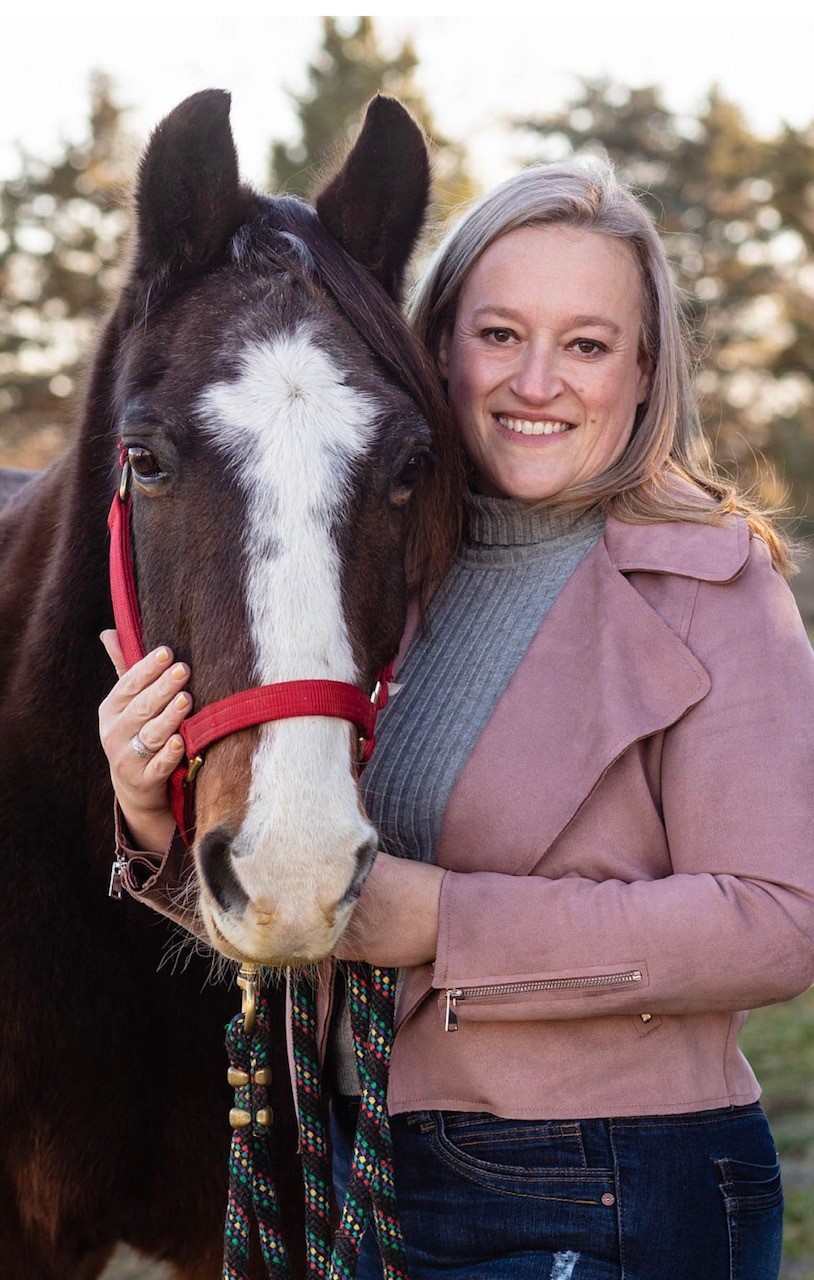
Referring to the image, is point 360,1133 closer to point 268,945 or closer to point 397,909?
point 397,909

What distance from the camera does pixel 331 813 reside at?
5.46 feet

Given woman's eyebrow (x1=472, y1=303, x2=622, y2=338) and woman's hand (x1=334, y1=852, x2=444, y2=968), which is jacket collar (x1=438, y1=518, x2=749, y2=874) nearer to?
woman's hand (x1=334, y1=852, x2=444, y2=968)

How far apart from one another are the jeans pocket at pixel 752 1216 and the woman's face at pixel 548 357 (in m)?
1.23

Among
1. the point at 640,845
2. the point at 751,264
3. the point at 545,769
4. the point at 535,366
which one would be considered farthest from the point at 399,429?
the point at 751,264

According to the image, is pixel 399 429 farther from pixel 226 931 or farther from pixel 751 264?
pixel 751 264

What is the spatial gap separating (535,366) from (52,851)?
1298mm

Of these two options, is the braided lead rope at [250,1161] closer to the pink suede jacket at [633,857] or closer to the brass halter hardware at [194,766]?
the pink suede jacket at [633,857]

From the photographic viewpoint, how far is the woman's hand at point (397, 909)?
6.43 feet

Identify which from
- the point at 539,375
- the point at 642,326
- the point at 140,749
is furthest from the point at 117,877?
the point at 642,326

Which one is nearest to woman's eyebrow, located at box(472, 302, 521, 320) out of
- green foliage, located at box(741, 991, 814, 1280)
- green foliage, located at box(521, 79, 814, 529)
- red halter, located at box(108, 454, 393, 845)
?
red halter, located at box(108, 454, 393, 845)

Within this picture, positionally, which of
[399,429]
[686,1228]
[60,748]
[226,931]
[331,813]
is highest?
[399,429]

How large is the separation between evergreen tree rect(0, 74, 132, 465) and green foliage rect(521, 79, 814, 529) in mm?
8642

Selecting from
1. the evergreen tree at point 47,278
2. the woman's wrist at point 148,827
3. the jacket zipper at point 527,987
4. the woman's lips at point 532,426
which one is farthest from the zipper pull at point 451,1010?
the evergreen tree at point 47,278

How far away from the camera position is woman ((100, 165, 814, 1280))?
1.90 meters
